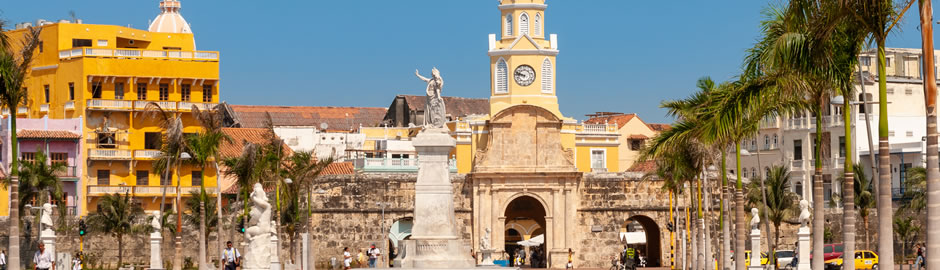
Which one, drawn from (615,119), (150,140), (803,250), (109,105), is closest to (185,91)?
(150,140)

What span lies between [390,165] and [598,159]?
11822 mm

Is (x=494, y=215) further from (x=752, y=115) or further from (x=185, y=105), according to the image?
(x=752, y=115)

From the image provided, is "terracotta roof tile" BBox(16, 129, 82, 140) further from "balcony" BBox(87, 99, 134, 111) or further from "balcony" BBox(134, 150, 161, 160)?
"balcony" BBox(134, 150, 161, 160)

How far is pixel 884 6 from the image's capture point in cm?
2123

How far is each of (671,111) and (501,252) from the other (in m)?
32.8

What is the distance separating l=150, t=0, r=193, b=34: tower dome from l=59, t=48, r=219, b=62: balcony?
32.8ft

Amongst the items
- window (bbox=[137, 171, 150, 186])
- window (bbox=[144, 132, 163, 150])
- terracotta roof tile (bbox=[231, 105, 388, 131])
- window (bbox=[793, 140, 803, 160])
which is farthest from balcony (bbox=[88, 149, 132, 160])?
window (bbox=[793, 140, 803, 160])

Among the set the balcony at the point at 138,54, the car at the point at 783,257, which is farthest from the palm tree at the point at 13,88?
the balcony at the point at 138,54

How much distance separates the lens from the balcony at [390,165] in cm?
8112

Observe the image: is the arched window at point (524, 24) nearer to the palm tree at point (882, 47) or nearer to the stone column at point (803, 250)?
the stone column at point (803, 250)

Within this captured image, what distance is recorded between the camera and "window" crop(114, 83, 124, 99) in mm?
81438

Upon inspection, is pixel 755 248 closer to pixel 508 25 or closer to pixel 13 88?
pixel 13 88

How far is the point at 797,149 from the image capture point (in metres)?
85.6

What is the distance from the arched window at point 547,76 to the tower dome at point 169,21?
2514 cm
